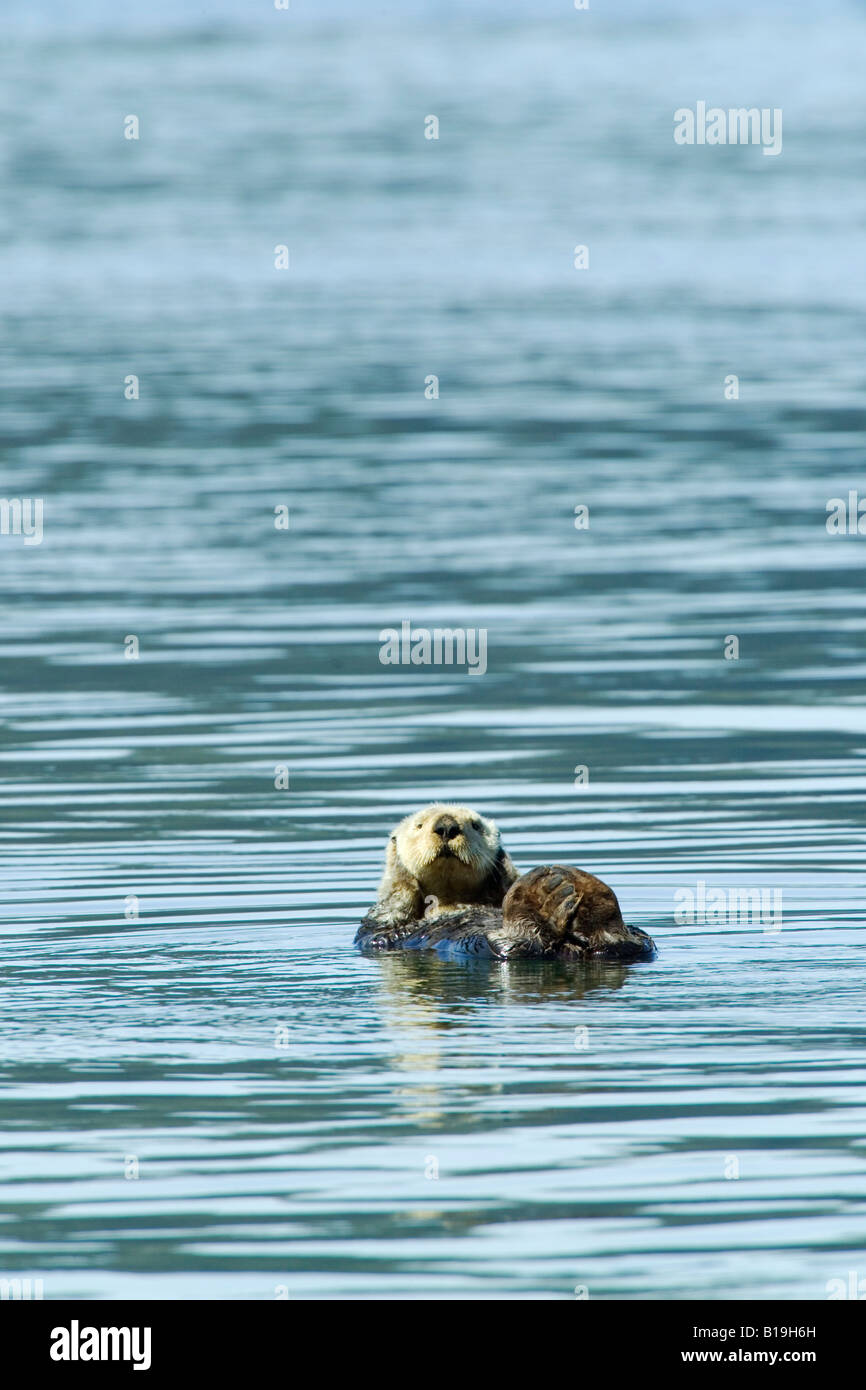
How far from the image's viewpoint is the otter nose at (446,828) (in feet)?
29.6

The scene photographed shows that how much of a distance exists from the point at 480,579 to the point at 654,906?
26.2 ft

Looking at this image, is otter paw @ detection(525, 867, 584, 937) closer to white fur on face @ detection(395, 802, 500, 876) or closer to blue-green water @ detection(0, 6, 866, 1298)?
blue-green water @ detection(0, 6, 866, 1298)

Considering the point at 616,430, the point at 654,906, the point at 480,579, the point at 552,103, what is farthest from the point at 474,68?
the point at 654,906

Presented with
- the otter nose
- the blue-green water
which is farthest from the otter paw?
the otter nose

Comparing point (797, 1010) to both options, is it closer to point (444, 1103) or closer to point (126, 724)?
point (444, 1103)

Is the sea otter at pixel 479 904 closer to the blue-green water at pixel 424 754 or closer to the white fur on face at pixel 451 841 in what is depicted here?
the white fur on face at pixel 451 841

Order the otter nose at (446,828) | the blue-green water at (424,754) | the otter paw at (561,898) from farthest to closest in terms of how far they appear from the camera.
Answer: the otter nose at (446,828) → the otter paw at (561,898) → the blue-green water at (424,754)

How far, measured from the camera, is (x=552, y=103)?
67812 millimetres

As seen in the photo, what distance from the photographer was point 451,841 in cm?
904

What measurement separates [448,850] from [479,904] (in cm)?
32

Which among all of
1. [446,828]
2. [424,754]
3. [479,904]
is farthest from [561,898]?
[424,754]

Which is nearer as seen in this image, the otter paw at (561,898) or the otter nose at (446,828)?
the otter paw at (561,898)

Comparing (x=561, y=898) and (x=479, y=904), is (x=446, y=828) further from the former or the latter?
(x=561, y=898)

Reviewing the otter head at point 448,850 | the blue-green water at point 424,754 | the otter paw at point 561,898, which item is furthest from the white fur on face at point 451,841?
the otter paw at point 561,898
